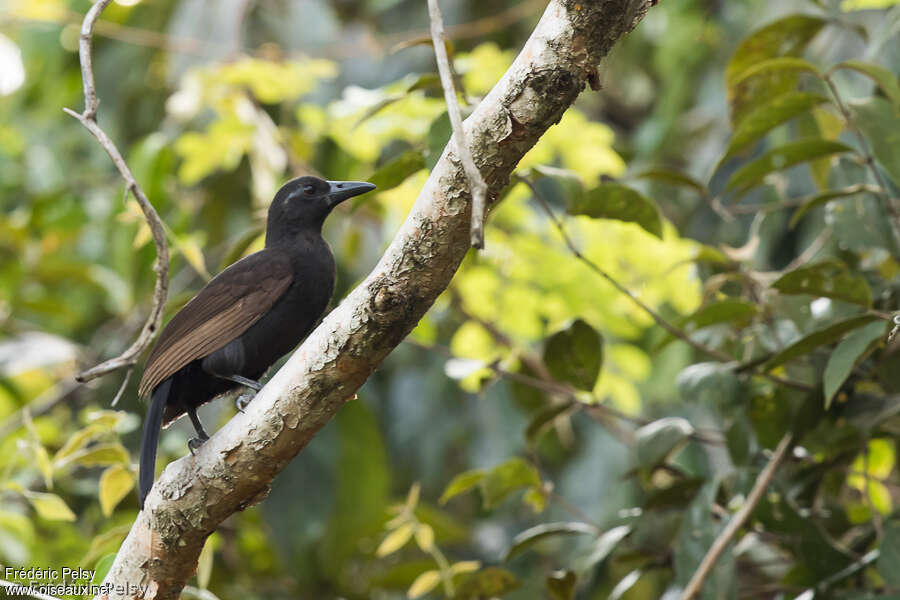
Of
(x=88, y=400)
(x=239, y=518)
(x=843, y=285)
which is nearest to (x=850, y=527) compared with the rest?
(x=843, y=285)

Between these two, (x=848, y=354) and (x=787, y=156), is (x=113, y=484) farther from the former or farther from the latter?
(x=787, y=156)

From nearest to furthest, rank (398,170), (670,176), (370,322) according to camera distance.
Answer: (370,322) < (398,170) < (670,176)

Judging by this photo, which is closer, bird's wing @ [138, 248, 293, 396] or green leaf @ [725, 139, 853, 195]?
bird's wing @ [138, 248, 293, 396]

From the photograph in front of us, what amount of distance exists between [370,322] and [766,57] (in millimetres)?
1862

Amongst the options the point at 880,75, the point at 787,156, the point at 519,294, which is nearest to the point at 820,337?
the point at 787,156

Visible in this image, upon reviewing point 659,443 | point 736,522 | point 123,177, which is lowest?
point 736,522

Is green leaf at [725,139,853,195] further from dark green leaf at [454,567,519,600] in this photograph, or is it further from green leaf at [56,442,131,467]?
green leaf at [56,442,131,467]

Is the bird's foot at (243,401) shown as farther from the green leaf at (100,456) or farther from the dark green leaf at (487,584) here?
the dark green leaf at (487,584)

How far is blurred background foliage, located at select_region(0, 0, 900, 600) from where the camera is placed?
9.01 feet

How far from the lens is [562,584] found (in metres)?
2.79

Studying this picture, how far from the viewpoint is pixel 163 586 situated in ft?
7.22

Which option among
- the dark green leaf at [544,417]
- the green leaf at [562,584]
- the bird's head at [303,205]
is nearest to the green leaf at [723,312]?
the dark green leaf at [544,417]

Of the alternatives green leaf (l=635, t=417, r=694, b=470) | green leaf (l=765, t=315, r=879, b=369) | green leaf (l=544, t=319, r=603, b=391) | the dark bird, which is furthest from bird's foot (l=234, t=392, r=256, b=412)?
green leaf (l=765, t=315, r=879, b=369)

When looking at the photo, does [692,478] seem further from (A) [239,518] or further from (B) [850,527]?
(A) [239,518]
